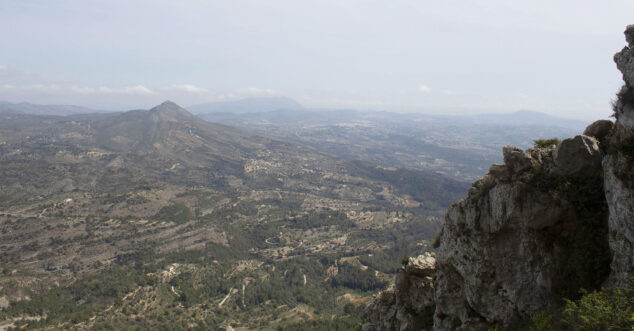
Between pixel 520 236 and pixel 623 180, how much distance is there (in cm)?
492

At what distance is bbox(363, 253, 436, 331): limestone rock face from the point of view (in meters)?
23.9

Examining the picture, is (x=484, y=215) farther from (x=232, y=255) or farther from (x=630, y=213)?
(x=232, y=255)

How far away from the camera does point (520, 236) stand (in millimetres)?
16531

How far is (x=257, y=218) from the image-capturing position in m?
176

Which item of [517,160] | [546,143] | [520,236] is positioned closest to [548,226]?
[520,236]

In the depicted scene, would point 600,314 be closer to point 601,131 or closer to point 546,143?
point 601,131

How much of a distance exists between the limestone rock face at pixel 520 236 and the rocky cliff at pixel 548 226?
5cm

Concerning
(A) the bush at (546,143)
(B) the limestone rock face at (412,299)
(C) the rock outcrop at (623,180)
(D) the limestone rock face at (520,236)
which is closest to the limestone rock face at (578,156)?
(D) the limestone rock face at (520,236)

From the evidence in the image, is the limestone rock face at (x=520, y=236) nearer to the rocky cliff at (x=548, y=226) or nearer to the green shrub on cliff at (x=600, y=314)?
the rocky cliff at (x=548, y=226)

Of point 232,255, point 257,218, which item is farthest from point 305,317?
point 257,218

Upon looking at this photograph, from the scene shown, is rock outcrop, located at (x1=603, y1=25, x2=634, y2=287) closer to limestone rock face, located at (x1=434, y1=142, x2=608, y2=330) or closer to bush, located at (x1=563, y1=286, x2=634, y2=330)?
bush, located at (x1=563, y1=286, x2=634, y2=330)

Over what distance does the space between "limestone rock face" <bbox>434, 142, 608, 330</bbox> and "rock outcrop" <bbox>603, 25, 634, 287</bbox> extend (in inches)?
60.0

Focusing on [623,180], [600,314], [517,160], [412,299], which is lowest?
[412,299]

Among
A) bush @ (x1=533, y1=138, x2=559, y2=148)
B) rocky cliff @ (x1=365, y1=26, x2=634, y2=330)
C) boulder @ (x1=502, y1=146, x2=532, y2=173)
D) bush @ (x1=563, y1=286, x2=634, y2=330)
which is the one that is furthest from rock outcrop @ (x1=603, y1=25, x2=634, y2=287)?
bush @ (x1=533, y1=138, x2=559, y2=148)
